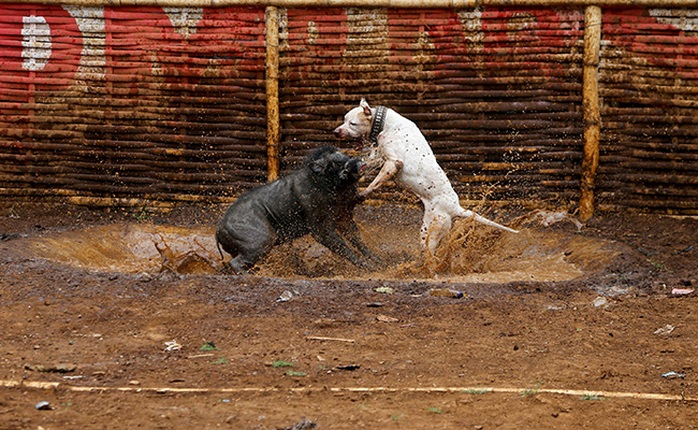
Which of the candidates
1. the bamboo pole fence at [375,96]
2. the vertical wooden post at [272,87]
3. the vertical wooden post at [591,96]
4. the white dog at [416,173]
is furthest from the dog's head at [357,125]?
the vertical wooden post at [591,96]

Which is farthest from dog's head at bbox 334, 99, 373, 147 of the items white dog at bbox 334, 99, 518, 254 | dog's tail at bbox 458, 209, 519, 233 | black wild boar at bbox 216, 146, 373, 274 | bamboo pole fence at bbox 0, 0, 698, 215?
bamboo pole fence at bbox 0, 0, 698, 215

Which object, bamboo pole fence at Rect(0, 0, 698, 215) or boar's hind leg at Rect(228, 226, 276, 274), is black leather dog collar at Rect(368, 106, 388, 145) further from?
bamboo pole fence at Rect(0, 0, 698, 215)

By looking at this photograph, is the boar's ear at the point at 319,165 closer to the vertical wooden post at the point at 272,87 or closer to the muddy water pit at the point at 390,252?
the muddy water pit at the point at 390,252

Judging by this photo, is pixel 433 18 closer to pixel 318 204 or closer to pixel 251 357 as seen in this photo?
pixel 318 204

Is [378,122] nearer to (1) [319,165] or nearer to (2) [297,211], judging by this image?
(1) [319,165]

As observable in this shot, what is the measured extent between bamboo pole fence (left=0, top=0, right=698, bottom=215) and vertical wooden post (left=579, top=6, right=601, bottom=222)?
1 cm

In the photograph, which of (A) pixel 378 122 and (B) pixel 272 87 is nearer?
(A) pixel 378 122

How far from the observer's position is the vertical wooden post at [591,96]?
9383mm

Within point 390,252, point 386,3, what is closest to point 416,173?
point 390,252

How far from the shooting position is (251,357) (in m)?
5.27

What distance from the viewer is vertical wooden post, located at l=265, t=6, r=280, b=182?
9711 millimetres

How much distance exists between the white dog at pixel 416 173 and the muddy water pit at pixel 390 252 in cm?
14

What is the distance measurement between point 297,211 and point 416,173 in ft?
3.41

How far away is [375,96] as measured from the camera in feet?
31.9
